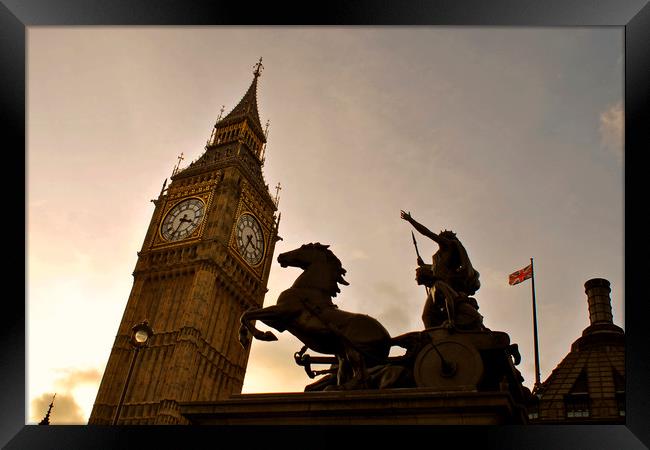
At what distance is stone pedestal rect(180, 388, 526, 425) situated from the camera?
25.6 ft

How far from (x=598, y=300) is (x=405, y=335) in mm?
45177

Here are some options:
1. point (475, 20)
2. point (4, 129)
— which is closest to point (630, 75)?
point (475, 20)

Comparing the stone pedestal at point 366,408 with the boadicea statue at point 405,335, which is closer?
the stone pedestal at point 366,408

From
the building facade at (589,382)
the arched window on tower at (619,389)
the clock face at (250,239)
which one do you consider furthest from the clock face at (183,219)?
the arched window on tower at (619,389)

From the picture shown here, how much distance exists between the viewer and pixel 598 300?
50.0m

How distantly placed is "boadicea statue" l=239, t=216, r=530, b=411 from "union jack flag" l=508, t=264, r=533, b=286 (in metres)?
19.9

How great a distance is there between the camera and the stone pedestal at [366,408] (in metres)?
7.79

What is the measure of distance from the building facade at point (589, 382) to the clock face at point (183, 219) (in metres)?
31.9

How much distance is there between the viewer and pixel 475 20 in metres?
6.59

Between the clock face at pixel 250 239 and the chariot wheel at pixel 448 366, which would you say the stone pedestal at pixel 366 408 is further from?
the clock face at pixel 250 239

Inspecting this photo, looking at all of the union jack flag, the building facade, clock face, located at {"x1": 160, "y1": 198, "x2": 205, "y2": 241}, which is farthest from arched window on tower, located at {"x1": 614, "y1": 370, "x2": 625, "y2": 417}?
clock face, located at {"x1": 160, "y1": 198, "x2": 205, "y2": 241}

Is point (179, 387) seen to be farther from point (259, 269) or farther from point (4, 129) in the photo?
point (4, 129)

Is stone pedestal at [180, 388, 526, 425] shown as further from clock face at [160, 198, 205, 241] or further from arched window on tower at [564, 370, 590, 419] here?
clock face at [160, 198, 205, 241]

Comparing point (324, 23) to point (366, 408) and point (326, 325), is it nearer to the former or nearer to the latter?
point (326, 325)
